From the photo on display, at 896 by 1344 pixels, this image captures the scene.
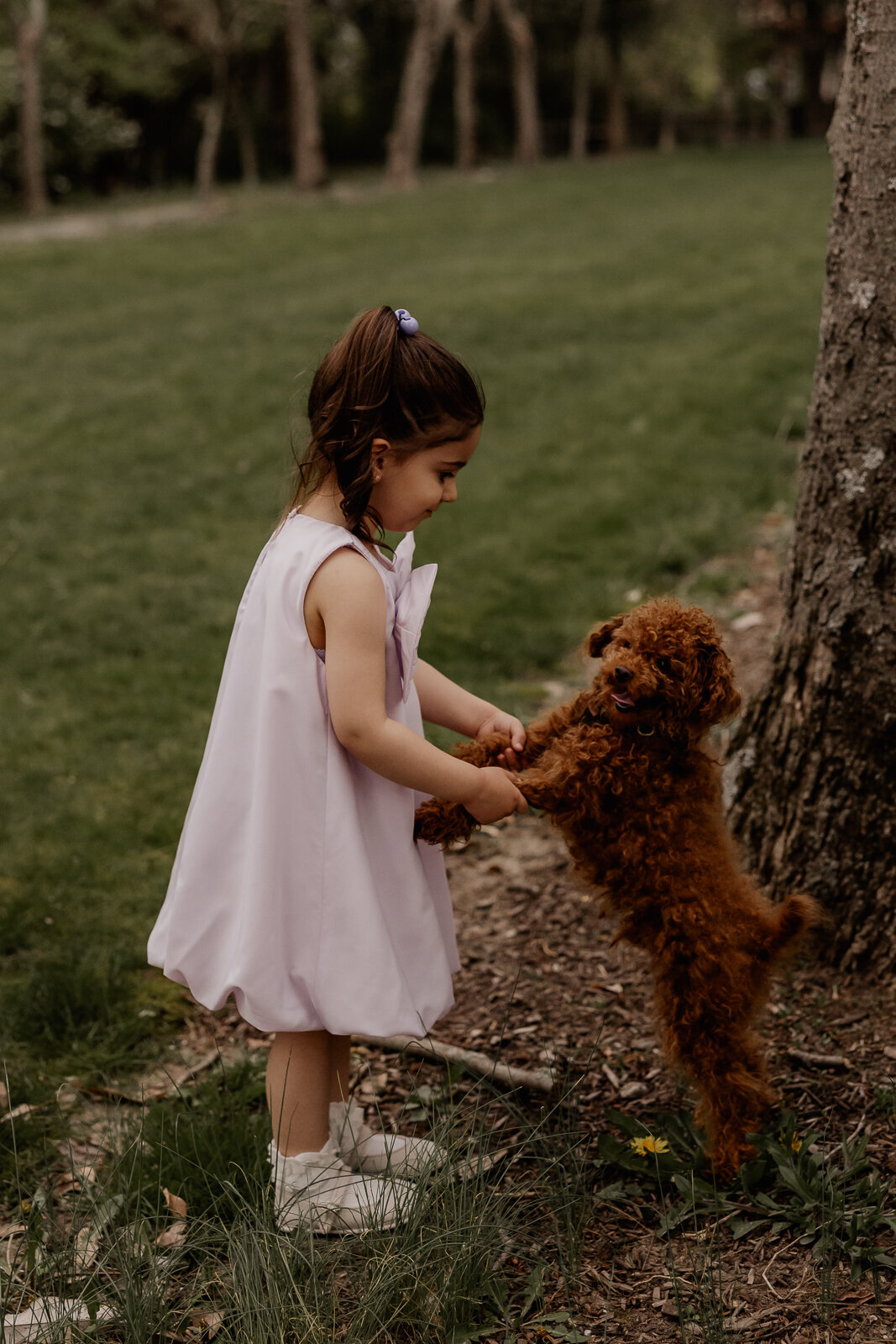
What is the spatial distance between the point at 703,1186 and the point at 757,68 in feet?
151

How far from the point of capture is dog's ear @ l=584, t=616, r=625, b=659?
2.30 m

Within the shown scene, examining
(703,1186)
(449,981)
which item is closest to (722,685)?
Result: (449,981)

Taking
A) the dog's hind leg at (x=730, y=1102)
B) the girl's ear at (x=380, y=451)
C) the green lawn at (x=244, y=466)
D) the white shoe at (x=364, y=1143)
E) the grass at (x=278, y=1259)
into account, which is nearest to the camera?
the grass at (x=278, y=1259)

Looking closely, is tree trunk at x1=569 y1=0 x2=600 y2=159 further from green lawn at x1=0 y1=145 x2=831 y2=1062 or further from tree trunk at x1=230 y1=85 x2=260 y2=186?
green lawn at x1=0 y1=145 x2=831 y2=1062

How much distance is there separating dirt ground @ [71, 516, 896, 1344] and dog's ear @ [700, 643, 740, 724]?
552 mm

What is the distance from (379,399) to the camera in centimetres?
226

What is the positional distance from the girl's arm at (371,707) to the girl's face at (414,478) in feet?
0.57

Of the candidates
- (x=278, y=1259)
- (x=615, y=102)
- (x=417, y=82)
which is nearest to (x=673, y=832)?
(x=278, y=1259)

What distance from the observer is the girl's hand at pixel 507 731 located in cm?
242

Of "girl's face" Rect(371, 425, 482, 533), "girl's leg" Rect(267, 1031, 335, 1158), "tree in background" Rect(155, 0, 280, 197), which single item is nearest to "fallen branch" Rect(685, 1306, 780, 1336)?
"girl's leg" Rect(267, 1031, 335, 1158)

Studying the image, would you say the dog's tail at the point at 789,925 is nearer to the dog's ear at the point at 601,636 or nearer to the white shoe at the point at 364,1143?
the dog's ear at the point at 601,636

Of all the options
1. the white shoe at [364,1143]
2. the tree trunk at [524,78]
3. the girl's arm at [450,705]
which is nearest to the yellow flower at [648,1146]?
the white shoe at [364,1143]

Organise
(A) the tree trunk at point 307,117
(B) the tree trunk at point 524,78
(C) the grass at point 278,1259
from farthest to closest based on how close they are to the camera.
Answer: (B) the tree trunk at point 524,78 < (A) the tree trunk at point 307,117 < (C) the grass at point 278,1259

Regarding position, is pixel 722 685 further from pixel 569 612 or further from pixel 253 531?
pixel 253 531
